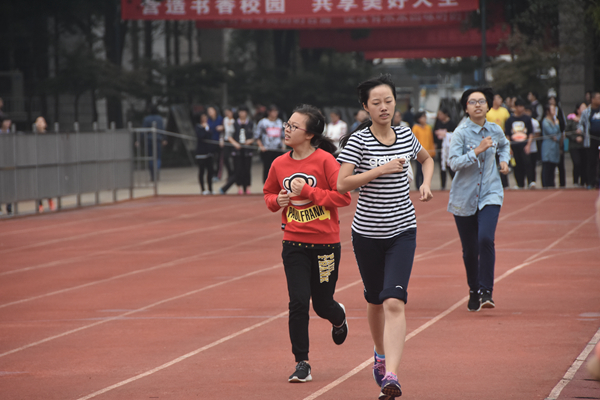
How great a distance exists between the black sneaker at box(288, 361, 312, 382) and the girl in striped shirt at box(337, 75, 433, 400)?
0.46m

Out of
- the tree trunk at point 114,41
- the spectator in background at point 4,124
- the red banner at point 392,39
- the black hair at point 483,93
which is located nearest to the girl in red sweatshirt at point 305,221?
the black hair at point 483,93

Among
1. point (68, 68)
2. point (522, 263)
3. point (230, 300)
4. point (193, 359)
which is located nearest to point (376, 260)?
point (193, 359)

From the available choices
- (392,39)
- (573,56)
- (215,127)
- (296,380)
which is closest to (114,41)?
(215,127)

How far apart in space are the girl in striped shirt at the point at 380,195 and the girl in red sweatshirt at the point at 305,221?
26 centimetres

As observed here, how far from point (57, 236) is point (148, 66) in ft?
64.4

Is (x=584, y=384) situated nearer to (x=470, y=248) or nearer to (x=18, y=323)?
(x=470, y=248)

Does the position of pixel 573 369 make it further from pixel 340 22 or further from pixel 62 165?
pixel 340 22

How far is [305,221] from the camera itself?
5875 millimetres

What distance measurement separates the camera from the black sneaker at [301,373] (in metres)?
5.80

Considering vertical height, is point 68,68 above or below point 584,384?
above

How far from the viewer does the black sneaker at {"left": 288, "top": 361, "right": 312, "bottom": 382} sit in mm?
5801

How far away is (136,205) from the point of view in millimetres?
20125

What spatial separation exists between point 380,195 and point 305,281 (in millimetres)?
763

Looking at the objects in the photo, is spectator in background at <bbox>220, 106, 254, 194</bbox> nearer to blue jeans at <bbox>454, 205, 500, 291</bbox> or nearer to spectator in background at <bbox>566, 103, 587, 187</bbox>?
spectator in background at <bbox>566, 103, 587, 187</bbox>
